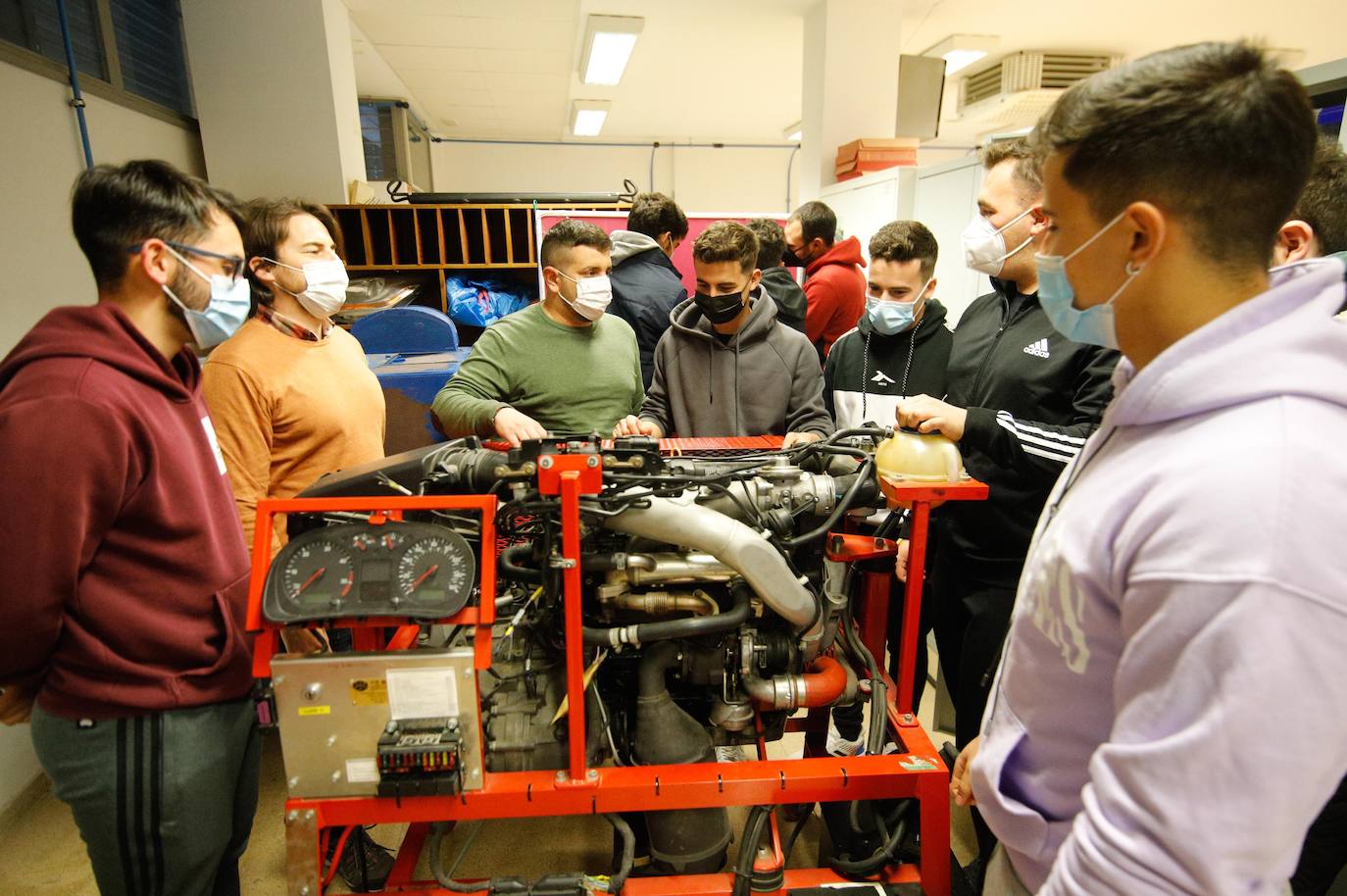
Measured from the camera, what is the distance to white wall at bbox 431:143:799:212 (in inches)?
356

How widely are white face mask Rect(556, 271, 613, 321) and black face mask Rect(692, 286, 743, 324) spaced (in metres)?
0.31

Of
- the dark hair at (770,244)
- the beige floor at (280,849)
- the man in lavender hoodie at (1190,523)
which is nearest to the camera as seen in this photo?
the man in lavender hoodie at (1190,523)

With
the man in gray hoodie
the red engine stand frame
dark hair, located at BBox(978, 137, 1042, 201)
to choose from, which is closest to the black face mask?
the man in gray hoodie

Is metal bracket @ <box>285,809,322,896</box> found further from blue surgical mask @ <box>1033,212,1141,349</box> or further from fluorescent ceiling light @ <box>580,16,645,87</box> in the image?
fluorescent ceiling light @ <box>580,16,645,87</box>

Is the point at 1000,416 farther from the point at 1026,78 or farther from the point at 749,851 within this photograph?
the point at 1026,78

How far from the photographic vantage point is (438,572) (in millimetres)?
1102

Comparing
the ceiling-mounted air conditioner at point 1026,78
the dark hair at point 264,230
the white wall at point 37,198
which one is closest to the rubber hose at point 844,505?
the dark hair at point 264,230

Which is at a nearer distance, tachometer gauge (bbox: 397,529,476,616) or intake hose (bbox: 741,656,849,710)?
tachometer gauge (bbox: 397,529,476,616)

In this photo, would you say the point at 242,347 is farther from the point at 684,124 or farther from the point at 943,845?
the point at 684,124

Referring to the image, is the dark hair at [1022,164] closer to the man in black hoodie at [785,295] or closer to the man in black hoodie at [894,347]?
the man in black hoodie at [894,347]

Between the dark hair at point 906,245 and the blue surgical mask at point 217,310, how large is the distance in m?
1.64

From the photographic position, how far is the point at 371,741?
3.76ft

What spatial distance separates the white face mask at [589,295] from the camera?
210 centimetres

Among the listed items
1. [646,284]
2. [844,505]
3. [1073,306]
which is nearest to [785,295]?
[646,284]
